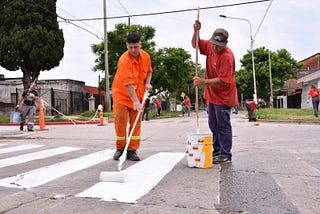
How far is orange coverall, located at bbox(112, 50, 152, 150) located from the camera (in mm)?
5238

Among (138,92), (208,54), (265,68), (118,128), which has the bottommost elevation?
(118,128)

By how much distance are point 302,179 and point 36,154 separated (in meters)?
4.44

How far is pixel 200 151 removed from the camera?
4645mm

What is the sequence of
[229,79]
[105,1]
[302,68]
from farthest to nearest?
1. [302,68]
2. [105,1]
3. [229,79]

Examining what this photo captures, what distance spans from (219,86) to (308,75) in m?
36.2

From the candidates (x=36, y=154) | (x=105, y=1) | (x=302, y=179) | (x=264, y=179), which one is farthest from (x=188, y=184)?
(x=105, y=1)

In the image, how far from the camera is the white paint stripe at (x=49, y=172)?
3930 millimetres

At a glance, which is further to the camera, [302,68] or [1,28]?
[302,68]

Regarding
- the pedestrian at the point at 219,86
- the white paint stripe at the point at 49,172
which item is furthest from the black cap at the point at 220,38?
the white paint stripe at the point at 49,172

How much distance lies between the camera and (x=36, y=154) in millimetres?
6445

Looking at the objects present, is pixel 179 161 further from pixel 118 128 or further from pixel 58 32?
pixel 58 32

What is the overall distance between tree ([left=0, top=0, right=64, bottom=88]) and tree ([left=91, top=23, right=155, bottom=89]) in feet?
29.2

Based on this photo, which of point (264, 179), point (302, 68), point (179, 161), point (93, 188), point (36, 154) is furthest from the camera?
point (302, 68)

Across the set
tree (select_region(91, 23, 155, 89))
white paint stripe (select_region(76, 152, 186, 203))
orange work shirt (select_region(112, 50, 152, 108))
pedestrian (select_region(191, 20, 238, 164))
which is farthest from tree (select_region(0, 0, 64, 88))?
white paint stripe (select_region(76, 152, 186, 203))
